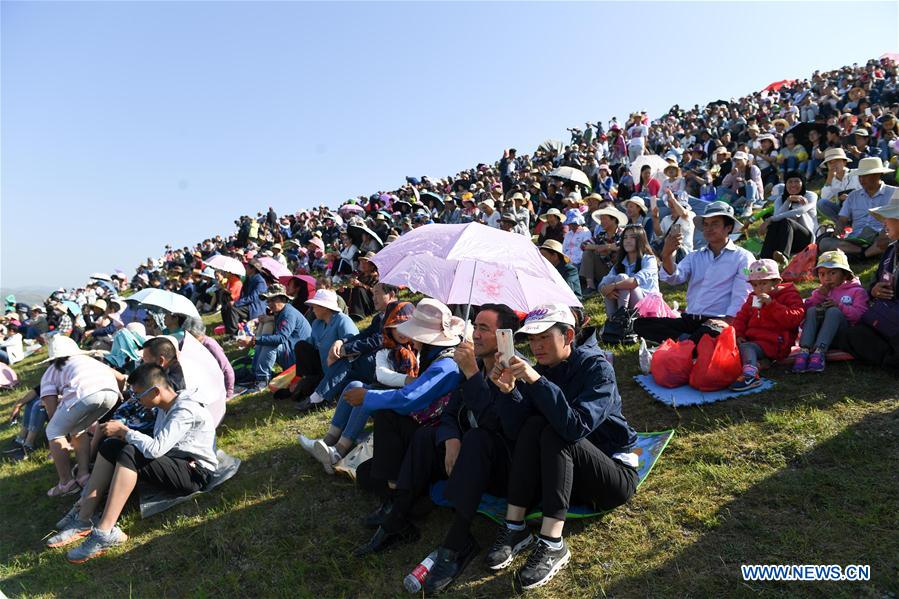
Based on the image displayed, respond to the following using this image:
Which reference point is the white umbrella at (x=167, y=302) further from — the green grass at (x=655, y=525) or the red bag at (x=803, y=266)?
the red bag at (x=803, y=266)

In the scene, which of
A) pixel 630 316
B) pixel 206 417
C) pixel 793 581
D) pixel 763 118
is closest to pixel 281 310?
pixel 206 417

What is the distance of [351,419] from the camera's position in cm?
491

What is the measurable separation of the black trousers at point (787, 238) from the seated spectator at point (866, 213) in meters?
0.42

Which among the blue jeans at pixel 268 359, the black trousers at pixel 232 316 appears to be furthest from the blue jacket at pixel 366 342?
the black trousers at pixel 232 316

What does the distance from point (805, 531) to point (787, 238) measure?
5954 millimetres

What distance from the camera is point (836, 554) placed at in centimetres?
285

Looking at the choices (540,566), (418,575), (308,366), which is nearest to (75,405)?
(308,366)

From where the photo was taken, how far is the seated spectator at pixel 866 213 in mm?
7082

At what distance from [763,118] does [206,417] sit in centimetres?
1956

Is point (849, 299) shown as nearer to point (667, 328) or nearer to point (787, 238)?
point (667, 328)

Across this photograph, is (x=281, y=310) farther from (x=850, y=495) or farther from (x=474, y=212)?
(x=474, y=212)

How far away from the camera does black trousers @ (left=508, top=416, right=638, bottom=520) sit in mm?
3072

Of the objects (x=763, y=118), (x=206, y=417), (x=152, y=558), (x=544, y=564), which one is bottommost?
(x=152, y=558)

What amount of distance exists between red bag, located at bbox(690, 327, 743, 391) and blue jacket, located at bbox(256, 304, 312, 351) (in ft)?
17.1
